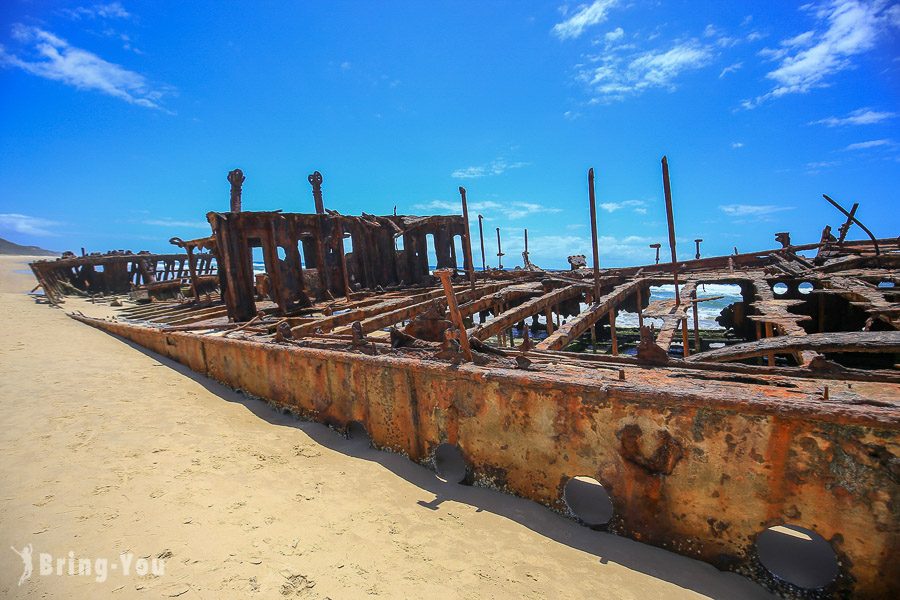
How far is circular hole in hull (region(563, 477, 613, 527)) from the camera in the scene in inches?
119

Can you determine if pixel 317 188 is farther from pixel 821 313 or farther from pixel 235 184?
pixel 821 313

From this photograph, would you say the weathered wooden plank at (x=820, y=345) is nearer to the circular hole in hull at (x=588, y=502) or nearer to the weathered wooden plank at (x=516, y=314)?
the circular hole in hull at (x=588, y=502)

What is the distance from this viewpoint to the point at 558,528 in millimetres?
2932

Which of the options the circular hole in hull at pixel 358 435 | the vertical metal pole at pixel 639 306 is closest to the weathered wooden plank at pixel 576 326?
the vertical metal pole at pixel 639 306

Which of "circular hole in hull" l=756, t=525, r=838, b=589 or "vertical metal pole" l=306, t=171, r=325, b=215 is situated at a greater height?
"vertical metal pole" l=306, t=171, r=325, b=215

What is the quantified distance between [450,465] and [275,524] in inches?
63.6

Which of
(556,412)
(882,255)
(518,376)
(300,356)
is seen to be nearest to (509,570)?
(556,412)

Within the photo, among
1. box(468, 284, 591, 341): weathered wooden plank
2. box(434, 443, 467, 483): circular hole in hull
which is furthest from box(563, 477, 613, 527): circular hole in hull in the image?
box(468, 284, 591, 341): weathered wooden plank

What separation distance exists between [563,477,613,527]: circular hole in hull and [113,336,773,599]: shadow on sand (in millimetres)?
140

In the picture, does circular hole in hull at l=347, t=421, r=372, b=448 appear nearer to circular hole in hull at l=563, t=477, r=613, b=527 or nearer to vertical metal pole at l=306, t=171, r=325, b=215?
circular hole in hull at l=563, t=477, r=613, b=527

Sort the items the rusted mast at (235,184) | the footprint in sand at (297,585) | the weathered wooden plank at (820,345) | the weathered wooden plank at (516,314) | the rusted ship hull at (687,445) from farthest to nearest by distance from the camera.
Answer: the rusted mast at (235,184) → the weathered wooden plank at (516,314) → the weathered wooden plank at (820,345) → the footprint in sand at (297,585) → the rusted ship hull at (687,445)

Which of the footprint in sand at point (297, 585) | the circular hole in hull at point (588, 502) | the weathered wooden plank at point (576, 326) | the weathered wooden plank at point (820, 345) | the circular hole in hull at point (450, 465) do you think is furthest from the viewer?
the weathered wooden plank at point (576, 326)

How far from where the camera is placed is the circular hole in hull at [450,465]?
3.63 m

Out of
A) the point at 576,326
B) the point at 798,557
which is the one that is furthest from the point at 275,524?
the point at 576,326
